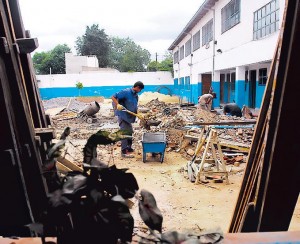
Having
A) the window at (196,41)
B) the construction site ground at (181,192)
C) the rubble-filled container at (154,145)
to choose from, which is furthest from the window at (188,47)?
the rubble-filled container at (154,145)

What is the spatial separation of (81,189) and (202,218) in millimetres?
4171

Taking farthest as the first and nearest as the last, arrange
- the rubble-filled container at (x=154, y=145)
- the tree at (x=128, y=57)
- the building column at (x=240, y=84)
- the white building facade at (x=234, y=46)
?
the tree at (x=128, y=57)
the building column at (x=240, y=84)
the white building facade at (x=234, y=46)
the rubble-filled container at (x=154, y=145)

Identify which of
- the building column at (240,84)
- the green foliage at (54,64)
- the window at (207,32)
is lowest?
the building column at (240,84)

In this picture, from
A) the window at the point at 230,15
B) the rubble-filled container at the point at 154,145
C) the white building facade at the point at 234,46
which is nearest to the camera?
the rubble-filled container at the point at 154,145

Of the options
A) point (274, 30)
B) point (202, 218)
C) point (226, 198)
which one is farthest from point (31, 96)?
point (274, 30)

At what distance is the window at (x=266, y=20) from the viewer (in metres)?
10.6

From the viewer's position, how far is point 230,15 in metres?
15.7

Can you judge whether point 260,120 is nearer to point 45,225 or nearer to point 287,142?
point 287,142

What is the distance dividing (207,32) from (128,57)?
42579mm

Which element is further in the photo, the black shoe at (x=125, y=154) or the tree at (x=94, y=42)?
→ the tree at (x=94, y=42)

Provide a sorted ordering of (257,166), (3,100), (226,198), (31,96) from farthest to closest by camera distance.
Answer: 1. (226,198)
2. (31,96)
3. (257,166)
4. (3,100)

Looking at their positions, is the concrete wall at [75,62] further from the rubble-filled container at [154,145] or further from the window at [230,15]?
the rubble-filled container at [154,145]

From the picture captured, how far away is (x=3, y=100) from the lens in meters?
1.89

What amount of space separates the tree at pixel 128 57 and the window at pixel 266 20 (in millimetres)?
47525
